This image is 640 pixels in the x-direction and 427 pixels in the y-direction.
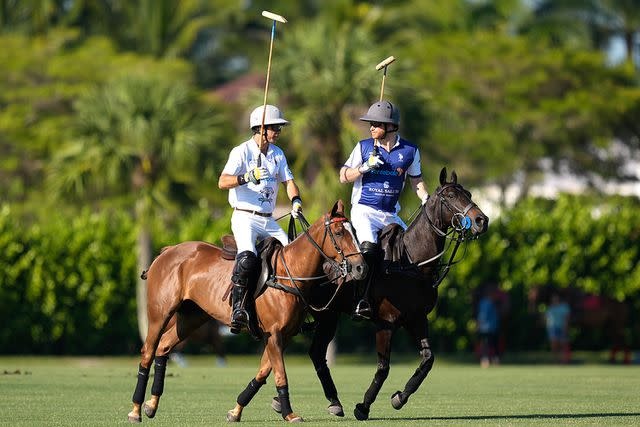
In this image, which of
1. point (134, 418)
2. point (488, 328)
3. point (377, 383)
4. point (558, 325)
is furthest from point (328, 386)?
point (558, 325)

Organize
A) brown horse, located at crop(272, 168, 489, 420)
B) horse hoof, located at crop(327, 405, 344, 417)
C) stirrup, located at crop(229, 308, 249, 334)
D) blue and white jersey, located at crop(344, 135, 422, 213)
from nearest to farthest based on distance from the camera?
stirrup, located at crop(229, 308, 249, 334), horse hoof, located at crop(327, 405, 344, 417), brown horse, located at crop(272, 168, 489, 420), blue and white jersey, located at crop(344, 135, 422, 213)

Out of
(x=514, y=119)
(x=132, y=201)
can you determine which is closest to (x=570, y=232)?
(x=132, y=201)

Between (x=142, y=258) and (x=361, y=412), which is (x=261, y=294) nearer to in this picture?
(x=361, y=412)

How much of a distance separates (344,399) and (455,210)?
11.1 ft

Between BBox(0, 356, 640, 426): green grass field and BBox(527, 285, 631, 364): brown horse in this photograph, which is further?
BBox(527, 285, 631, 364): brown horse

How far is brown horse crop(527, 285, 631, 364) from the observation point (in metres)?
34.8

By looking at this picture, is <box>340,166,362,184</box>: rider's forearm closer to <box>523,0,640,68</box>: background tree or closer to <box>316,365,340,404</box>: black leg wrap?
<box>316,365,340,404</box>: black leg wrap

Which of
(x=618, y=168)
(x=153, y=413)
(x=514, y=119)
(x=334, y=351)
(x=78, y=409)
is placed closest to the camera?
(x=153, y=413)

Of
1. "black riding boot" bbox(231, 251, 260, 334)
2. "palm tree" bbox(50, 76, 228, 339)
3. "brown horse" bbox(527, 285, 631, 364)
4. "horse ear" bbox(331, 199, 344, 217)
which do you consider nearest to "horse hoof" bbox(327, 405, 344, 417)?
"black riding boot" bbox(231, 251, 260, 334)

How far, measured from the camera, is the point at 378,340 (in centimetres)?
1512

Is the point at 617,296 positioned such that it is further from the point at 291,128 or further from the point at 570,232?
the point at 291,128

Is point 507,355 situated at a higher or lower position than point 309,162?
lower

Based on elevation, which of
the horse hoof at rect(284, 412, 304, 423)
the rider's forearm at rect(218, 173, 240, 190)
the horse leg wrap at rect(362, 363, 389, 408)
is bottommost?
the horse hoof at rect(284, 412, 304, 423)

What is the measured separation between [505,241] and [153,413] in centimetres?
2356
